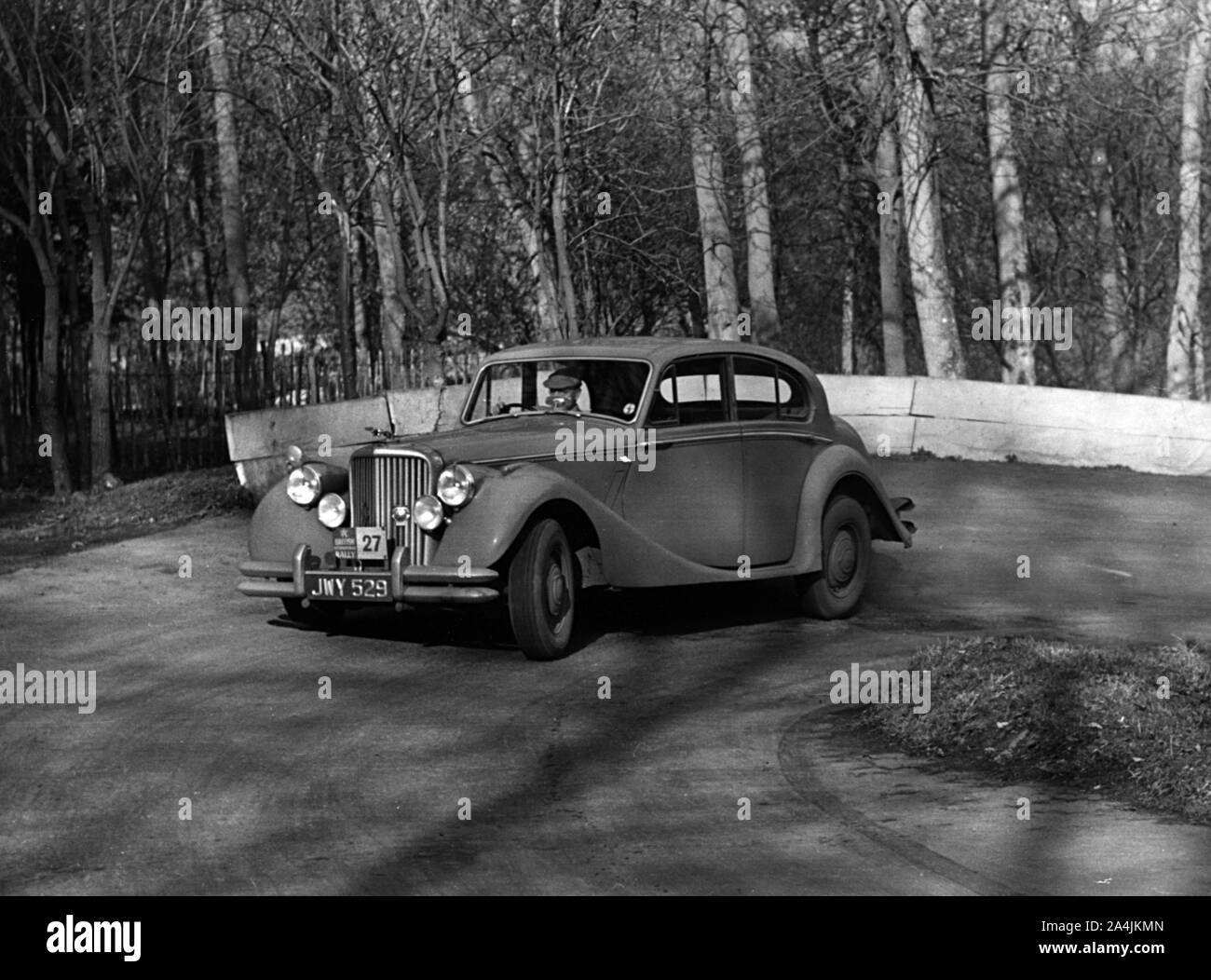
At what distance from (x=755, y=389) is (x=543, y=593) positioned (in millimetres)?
2453

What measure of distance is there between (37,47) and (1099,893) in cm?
1440

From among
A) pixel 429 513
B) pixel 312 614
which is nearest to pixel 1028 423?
pixel 312 614

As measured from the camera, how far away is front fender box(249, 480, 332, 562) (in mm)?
10477

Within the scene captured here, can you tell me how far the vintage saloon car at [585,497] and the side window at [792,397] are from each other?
0.02 m

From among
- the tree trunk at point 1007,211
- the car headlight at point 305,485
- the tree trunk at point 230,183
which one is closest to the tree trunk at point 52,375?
the tree trunk at point 230,183

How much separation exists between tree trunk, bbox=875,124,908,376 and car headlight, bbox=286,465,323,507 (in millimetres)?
15271

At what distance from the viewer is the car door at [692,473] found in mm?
10953

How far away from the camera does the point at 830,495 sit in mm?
11977

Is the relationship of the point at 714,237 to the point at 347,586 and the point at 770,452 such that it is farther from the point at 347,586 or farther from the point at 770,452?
the point at 347,586

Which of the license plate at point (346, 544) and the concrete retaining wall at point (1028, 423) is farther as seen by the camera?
the concrete retaining wall at point (1028, 423)

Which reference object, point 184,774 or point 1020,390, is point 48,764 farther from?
point 1020,390

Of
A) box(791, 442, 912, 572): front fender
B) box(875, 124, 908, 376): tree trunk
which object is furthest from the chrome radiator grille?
box(875, 124, 908, 376): tree trunk

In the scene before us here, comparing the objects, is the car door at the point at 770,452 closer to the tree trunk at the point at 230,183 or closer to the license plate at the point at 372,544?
the license plate at the point at 372,544

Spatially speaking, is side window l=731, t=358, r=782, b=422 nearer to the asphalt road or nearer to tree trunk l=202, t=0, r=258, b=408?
the asphalt road
